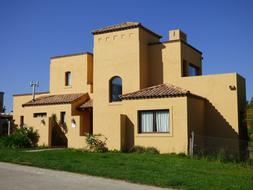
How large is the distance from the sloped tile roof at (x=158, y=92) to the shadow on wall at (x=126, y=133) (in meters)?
1.33

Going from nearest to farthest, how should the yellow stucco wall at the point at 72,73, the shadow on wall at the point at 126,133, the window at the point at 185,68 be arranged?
the shadow on wall at the point at 126,133
the window at the point at 185,68
the yellow stucco wall at the point at 72,73

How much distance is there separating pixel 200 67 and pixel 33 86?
1395 centimetres

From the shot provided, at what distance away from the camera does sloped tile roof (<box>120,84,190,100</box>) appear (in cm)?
2089

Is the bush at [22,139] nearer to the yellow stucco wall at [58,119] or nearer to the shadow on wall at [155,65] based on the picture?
the yellow stucco wall at [58,119]

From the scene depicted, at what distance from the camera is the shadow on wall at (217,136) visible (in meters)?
21.8

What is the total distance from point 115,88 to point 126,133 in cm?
365

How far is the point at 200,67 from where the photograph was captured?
2828 centimetres

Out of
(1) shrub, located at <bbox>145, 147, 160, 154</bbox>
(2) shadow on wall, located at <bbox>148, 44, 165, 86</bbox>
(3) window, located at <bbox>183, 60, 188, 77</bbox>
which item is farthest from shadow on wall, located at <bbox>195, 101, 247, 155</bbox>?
(2) shadow on wall, located at <bbox>148, 44, 165, 86</bbox>

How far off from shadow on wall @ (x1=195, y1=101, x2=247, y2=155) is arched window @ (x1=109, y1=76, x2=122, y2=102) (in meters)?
5.73

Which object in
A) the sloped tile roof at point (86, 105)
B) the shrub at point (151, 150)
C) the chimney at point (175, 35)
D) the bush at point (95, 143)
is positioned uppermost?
the chimney at point (175, 35)

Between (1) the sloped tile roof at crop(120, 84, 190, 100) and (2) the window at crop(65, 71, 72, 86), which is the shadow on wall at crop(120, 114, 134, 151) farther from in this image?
(2) the window at crop(65, 71, 72, 86)

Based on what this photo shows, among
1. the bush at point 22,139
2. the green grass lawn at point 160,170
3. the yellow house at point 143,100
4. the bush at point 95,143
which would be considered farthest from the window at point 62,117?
the green grass lawn at point 160,170

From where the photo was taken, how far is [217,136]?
22609 millimetres

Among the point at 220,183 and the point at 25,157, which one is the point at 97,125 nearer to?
the point at 25,157
